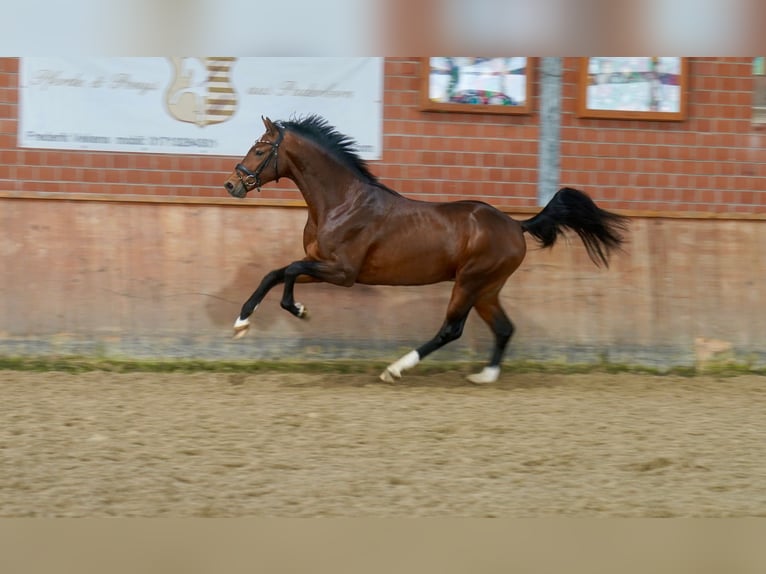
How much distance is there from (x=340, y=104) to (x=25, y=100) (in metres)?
2.80

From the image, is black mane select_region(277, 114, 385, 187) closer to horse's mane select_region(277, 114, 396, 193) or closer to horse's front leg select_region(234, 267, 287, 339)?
horse's mane select_region(277, 114, 396, 193)

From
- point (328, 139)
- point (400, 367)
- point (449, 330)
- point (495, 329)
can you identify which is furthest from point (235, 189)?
point (495, 329)

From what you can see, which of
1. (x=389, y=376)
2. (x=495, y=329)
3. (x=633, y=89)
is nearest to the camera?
(x=389, y=376)

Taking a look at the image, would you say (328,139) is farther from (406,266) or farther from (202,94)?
(202,94)

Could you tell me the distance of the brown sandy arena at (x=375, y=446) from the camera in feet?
15.1

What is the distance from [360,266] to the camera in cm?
760

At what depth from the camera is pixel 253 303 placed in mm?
7340

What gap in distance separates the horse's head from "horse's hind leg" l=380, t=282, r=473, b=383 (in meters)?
1.72

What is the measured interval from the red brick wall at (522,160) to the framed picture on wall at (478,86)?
91mm

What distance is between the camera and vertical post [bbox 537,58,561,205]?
891 cm

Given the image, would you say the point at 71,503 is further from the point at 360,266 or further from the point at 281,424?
the point at 360,266

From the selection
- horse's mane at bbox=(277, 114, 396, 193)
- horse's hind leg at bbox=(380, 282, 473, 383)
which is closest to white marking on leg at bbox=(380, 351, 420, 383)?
horse's hind leg at bbox=(380, 282, 473, 383)

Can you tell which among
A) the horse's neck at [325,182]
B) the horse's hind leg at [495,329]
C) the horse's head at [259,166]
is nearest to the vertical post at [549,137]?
the horse's hind leg at [495,329]

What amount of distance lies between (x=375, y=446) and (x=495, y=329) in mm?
2395
